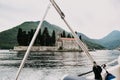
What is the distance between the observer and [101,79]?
175 inches

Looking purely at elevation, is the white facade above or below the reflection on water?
above

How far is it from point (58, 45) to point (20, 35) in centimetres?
2888

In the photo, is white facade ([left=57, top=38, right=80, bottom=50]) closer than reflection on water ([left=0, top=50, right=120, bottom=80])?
No

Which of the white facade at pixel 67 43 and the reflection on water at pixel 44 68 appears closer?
the reflection on water at pixel 44 68

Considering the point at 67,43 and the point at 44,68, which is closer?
the point at 44,68

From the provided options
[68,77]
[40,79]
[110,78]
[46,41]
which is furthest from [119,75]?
[46,41]

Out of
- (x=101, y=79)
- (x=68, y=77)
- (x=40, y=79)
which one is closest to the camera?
(x=68, y=77)

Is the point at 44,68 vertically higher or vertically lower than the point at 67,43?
lower

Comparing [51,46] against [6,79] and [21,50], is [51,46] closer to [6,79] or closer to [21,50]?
[21,50]

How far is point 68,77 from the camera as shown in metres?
3.88

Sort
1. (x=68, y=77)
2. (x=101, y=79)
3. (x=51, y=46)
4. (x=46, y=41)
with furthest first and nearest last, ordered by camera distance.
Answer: (x=51, y=46) → (x=46, y=41) → (x=101, y=79) → (x=68, y=77)

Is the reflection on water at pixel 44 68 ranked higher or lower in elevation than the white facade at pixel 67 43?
lower

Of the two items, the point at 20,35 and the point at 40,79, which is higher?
the point at 20,35

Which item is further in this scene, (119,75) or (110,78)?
(119,75)
